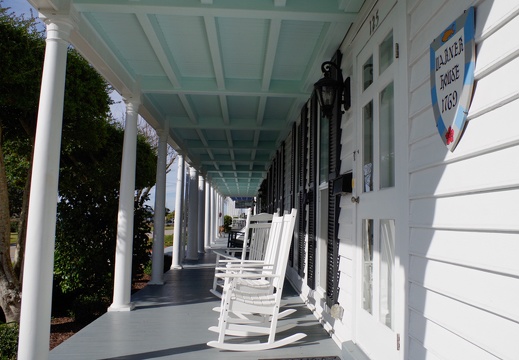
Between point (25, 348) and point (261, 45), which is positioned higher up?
point (261, 45)

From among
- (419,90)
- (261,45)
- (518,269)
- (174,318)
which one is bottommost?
(174,318)

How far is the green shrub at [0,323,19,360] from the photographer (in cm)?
441

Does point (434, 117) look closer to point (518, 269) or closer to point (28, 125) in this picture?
point (518, 269)

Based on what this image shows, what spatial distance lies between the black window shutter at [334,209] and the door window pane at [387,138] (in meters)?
1.00

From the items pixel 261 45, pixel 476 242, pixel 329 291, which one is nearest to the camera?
pixel 476 242

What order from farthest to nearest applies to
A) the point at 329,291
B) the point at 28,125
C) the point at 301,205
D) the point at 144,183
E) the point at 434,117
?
1. the point at 144,183
2. the point at 301,205
3. the point at 28,125
4. the point at 329,291
5. the point at 434,117

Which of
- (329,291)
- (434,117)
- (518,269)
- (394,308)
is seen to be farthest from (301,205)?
(518,269)

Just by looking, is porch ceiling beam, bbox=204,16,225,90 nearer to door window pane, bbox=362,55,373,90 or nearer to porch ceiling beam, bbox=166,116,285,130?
door window pane, bbox=362,55,373,90

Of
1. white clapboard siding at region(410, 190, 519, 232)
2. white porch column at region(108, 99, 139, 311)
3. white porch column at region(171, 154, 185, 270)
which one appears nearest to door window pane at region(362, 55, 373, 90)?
white clapboard siding at region(410, 190, 519, 232)

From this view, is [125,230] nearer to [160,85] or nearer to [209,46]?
[160,85]

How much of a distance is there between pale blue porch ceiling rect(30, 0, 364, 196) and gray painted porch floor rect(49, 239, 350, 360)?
2.38m

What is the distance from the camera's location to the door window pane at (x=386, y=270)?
2514 mm

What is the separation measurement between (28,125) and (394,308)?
5.25 m

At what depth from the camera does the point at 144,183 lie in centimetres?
869
